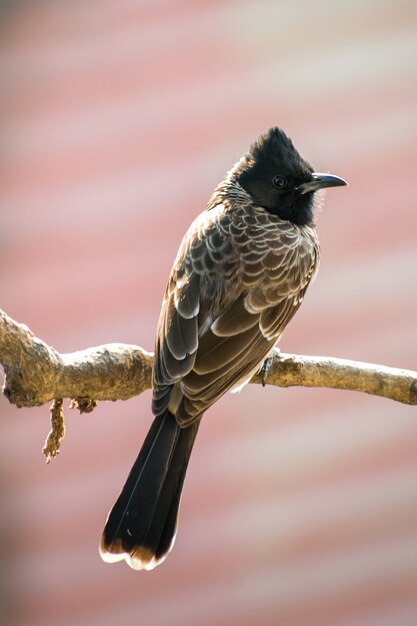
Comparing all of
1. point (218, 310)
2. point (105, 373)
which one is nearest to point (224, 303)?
point (218, 310)

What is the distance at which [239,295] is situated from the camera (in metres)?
4.35

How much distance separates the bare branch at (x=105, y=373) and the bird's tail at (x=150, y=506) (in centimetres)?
21

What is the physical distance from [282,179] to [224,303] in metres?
0.78

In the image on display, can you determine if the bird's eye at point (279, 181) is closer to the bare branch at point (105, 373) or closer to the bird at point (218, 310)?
the bird at point (218, 310)

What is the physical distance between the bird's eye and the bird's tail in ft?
4.19

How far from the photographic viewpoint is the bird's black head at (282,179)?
4.79m

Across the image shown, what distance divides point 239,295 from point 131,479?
2.68 feet

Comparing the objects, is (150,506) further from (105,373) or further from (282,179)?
(282,179)

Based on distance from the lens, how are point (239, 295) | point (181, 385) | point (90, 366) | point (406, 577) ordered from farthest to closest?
point (406, 577) < point (239, 295) < point (181, 385) < point (90, 366)

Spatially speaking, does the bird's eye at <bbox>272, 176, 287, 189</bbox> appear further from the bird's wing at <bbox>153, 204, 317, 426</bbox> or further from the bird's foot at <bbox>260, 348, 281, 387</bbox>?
the bird's foot at <bbox>260, 348, 281, 387</bbox>

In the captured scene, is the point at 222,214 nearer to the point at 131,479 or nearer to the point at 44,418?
the point at 131,479

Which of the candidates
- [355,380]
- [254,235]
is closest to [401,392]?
[355,380]

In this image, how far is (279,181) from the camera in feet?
15.9

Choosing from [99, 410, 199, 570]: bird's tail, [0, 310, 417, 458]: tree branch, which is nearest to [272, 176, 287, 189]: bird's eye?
[0, 310, 417, 458]: tree branch
